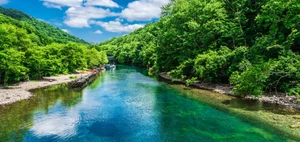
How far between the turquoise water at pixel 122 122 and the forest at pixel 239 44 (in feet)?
27.0

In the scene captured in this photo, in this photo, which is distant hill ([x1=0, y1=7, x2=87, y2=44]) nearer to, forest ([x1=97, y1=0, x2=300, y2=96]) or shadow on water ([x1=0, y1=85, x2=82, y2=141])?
forest ([x1=97, y1=0, x2=300, y2=96])

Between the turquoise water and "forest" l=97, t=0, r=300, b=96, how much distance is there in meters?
8.22

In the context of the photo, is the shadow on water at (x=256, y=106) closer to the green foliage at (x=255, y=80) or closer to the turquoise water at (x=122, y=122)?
the green foliage at (x=255, y=80)

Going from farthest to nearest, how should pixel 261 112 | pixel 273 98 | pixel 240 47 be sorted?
1. pixel 240 47
2. pixel 273 98
3. pixel 261 112

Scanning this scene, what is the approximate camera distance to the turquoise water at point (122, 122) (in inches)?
733

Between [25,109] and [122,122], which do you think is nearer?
[122,122]

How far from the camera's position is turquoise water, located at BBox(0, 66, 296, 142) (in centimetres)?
1861

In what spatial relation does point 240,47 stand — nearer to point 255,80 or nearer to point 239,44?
point 239,44

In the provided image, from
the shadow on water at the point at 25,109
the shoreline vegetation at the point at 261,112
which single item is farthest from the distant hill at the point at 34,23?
the shoreline vegetation at the point at 261,112

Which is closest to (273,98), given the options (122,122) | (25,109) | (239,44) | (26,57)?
(239,44)

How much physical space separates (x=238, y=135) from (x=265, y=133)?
7.18 ft

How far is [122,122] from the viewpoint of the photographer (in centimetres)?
2261

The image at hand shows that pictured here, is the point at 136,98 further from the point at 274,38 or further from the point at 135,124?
the point at 274,38

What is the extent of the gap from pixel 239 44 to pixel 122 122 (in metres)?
27.7
